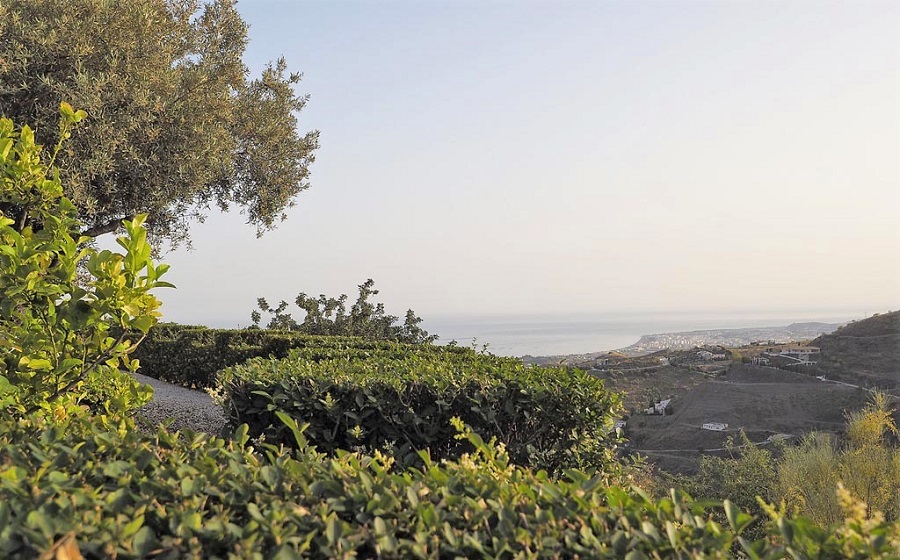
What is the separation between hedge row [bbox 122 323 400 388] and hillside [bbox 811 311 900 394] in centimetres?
1336

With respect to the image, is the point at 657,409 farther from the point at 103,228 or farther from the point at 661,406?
the point at 103,228

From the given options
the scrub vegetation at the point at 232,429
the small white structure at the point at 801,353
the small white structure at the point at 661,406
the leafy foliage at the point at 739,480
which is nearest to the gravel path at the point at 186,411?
the scrub vegetation at the point at 232,429

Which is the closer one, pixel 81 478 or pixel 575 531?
pixel 575 531

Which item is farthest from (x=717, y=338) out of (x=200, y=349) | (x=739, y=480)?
(x=200, y=349)

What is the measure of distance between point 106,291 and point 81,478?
4.83 feet

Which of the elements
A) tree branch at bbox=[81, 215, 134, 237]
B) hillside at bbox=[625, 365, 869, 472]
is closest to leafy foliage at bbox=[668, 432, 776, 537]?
hillside at bbox=[625, 365, 869, 472]

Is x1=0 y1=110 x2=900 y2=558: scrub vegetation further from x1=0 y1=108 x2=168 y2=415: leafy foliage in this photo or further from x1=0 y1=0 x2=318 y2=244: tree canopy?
x1=0 y1=0 x2=318 y2=244: tree canopy

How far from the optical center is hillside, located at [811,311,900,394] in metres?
14.7

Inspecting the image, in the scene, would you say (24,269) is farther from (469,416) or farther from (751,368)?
(751,368)

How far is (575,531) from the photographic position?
1.63 meters

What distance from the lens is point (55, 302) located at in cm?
323

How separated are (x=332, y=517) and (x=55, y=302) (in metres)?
2.59

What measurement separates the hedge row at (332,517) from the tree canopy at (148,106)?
10.2 meters

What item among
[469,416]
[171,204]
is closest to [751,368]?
[469,416]
